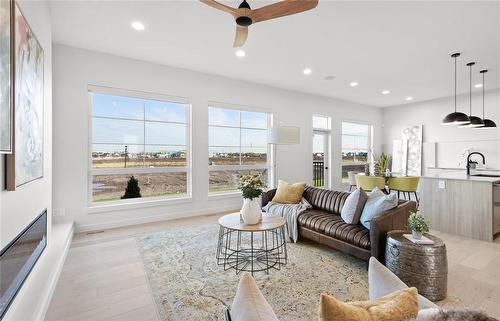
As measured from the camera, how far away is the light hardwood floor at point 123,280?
201cm

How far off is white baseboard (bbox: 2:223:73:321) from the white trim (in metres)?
1.00

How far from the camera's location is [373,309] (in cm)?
77

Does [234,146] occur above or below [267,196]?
above

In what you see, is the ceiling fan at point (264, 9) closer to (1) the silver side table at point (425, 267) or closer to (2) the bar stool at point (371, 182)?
(1) the silver side table at point (425, 267)

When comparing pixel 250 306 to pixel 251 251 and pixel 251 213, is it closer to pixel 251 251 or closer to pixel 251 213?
pixel 251 213

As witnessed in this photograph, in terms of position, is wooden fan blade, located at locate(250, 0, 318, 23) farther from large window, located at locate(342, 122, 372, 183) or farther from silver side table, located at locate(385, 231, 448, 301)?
large window, located at locate(342, 122, 372, 183)

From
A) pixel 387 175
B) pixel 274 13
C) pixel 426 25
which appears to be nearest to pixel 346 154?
pixel 387 175

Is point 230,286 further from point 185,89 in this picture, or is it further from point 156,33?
point 185,89

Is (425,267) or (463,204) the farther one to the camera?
(463,204)

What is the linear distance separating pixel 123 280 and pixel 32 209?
3.52 feet

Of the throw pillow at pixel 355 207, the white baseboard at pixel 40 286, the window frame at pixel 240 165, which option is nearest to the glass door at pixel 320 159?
the window frame at pixel 240 165

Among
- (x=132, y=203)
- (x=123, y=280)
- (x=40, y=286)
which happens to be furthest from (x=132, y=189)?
(x=40, y=286)

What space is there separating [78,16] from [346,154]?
284 inches

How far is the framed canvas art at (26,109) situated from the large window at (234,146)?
3154 millimetres
